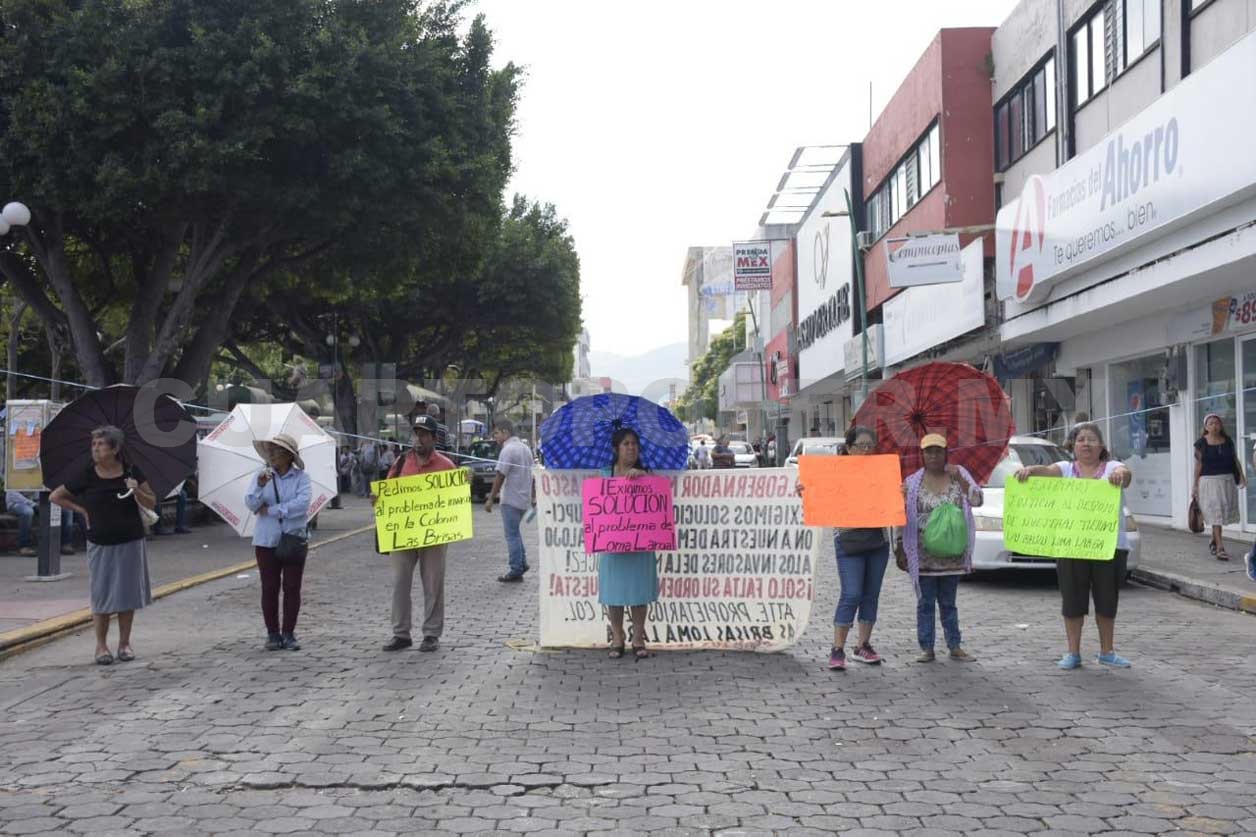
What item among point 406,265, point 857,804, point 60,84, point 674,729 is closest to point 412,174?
point 406,265

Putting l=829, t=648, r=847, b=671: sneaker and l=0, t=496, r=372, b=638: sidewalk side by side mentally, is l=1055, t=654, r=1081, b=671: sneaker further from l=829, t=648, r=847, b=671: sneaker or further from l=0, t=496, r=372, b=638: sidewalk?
l=0, t=496, r=372, b=638: sidewalk

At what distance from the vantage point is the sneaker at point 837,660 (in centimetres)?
766

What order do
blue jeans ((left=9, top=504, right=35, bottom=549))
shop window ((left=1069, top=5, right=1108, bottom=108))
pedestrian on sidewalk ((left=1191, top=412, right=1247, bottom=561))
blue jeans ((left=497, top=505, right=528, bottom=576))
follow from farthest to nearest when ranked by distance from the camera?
shop window ((left=1069, top=5, right=1108, bottom=108)) → blue jeans ((left=9, top=504, right=35, bottom=549)) → pedestrian on sidewalk ((left=1191, top=412, right=1247, bottom=561)) → blue jeans ((left=497, top=505, right=528, bottom=576))

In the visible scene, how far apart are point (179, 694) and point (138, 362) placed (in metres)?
13.7

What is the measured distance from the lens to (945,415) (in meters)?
8.16

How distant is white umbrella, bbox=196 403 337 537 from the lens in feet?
33.6

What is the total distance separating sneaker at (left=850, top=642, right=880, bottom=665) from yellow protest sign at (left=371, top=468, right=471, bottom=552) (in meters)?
3.01

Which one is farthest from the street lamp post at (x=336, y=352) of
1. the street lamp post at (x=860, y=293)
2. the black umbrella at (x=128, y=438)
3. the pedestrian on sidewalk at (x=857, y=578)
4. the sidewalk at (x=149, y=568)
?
the pedestrian on sidewalk at (x=857, y=578)

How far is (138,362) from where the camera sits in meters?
19.5

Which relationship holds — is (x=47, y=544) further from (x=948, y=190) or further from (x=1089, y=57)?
(x=948, y=190)

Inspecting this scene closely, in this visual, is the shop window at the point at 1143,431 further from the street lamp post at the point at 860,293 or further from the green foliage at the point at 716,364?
the green foliage at the point at 716,364

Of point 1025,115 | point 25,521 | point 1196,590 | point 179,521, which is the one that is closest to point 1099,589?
point 1196,590

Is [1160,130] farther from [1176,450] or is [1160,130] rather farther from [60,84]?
[60,84]

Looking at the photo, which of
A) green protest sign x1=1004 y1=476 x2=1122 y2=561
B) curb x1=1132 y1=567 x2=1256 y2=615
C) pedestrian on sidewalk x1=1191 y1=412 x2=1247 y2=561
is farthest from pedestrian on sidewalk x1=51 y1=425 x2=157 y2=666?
pedestrian on sidewalk x1=1191 y1=412 x2=1247 y2=561
